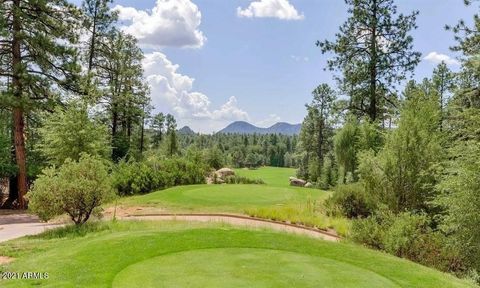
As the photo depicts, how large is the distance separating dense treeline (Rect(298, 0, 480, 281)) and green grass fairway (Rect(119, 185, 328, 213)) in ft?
10.3

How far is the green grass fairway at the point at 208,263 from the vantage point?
5785 mm

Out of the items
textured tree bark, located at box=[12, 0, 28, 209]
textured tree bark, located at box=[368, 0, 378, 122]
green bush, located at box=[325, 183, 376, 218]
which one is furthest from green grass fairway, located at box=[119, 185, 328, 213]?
textured tree bark, located at box=[368, 0, 378, 122]

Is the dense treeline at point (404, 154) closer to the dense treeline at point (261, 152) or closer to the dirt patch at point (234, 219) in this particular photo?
the dirt patch at point (234, 219)

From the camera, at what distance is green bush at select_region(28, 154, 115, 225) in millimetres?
10766

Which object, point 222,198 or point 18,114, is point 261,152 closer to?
point 222,198

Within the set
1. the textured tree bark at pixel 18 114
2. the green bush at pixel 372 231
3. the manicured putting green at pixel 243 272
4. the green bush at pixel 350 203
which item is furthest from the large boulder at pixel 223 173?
the manicured putting green at pixel 243 272

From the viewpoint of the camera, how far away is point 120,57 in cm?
2869

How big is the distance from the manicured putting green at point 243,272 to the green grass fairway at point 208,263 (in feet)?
0.05

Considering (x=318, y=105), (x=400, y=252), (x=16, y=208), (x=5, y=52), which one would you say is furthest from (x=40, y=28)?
(x=318, y=105)

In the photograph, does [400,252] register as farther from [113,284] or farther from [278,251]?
[113,284]

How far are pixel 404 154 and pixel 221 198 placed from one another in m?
8.48

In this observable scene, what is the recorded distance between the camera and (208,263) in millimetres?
6656

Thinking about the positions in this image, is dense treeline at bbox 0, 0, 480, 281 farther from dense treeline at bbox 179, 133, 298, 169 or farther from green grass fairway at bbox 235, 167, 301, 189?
dense treeline at bbox 179, 133, 298, 169

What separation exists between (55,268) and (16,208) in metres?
13.8
